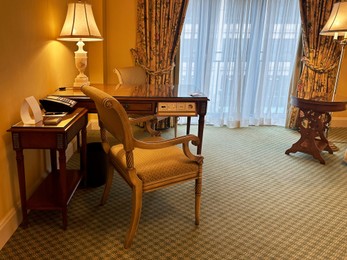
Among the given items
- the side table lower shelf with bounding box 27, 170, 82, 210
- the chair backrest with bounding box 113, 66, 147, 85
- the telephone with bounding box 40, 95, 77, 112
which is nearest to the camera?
the side table lower shelf with bounding box 27, 170, 82, 210

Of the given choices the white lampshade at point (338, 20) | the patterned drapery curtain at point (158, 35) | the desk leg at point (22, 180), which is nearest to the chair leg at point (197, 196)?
the desk leg at point (22, 180)

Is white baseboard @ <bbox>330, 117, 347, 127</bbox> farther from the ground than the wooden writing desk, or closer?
closer

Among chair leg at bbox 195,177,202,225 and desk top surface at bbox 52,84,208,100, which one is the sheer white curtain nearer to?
desk top surface at bbox 52,84,208,100

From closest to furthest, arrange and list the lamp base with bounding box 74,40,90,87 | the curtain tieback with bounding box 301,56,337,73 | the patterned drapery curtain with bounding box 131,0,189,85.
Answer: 1. the lamp base with bounding box 74,40,90,87
2. the patterned drapery curtain with bounding box 131,0,189,85
3. the curtain tieback with bounding box 301,56,337,73

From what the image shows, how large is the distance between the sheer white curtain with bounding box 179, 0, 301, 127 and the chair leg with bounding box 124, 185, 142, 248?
2.77 meters

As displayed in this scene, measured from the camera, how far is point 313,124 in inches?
131

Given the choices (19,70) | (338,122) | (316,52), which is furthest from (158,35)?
(338,122)

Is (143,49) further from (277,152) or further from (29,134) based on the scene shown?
(29,134)

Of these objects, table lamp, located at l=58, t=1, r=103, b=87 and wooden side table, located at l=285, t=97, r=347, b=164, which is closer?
table lamp, located at l=58, t=1, r=103, b=87

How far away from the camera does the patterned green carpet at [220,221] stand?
1.82 m

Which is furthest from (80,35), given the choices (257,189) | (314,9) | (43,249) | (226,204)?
(314,9)

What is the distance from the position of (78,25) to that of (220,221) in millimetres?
1928

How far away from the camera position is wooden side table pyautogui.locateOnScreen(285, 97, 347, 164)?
3.09m

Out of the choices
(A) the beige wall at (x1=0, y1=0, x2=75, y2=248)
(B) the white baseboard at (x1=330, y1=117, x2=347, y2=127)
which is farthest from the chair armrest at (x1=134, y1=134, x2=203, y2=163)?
(B) the white baseboard at (x1=330, y1=117, x2=347, y2=127)
